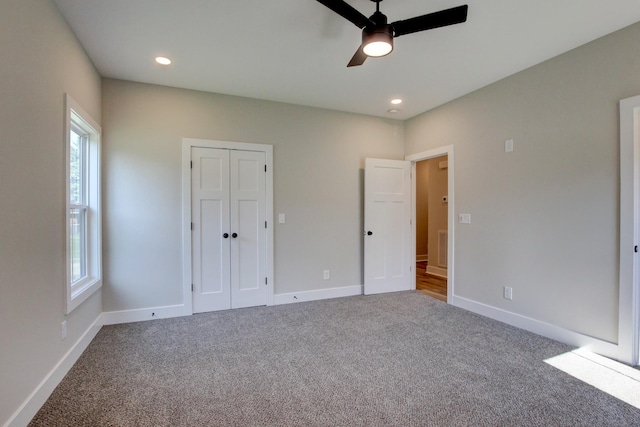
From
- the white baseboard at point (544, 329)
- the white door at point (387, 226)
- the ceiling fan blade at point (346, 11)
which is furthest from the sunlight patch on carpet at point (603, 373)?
the ceiling fan blade at point (346, 11)

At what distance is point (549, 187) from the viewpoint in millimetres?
2959

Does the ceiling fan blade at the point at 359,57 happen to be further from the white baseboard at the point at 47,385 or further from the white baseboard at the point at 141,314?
the white baseboard at the point at 141,314

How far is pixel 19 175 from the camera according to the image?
5.64ft

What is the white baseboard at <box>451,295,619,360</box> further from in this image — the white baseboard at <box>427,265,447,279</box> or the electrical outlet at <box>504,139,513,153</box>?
the white baseboard at <box>427,265,447,279</box>

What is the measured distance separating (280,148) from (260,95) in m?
0.70

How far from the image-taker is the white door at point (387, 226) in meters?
4.47

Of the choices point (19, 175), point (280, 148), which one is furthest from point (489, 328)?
point (19, 175)

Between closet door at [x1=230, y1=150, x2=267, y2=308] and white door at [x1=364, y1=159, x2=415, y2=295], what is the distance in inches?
59.6

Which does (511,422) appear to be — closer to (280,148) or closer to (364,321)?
(364,321)

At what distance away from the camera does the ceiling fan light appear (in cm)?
196

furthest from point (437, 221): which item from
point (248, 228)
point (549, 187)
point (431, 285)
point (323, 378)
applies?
point (323, 378)

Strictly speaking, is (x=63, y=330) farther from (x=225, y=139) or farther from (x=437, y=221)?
(x=437, y=221)

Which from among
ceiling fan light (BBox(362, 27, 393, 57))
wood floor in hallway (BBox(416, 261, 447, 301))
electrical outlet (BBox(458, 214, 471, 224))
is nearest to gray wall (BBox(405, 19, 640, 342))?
Result: electrical outlet (BBox(458, 214, 471, 224))

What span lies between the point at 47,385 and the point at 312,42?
3.21 m
